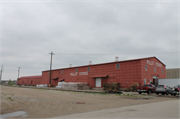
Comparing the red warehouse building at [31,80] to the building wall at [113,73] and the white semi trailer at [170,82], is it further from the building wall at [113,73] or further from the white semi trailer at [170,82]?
the white semi trailer at [170,82]

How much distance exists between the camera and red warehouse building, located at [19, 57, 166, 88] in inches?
1170

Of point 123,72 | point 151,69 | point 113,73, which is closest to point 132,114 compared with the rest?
point 123,72

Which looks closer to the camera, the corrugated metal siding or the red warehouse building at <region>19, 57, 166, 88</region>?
the red warehouse building at <region>19, 57, 166, 88</region>

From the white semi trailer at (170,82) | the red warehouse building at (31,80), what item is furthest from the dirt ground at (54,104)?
the red warehouse building at (31,80)

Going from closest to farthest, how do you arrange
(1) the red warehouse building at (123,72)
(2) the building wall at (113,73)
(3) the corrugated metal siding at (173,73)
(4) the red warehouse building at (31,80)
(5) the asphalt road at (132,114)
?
(5) the asphalt road at (132,114) → (1) the red warehouse building at (123,72) → (2) the building wall at (113,73) → (3) the corrugated metal siding at (173,73) → (4) the red warehouse building at (31,80)

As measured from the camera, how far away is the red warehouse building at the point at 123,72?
29719mm

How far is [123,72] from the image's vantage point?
105ft

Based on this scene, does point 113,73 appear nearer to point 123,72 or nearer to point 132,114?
point 123,72

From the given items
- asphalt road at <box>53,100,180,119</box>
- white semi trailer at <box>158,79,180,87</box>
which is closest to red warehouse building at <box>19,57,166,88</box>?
white semi trailer at <box>158,79,180,87</box>

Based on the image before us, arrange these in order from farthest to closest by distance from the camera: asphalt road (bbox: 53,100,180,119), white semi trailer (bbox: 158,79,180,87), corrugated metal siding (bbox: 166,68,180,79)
A: corrugated metal siding (bbox: 166,68,180,79) < white semi trailer (bbox: 158,79,180,87) < asphalt road (bbox: 53,100,180,119)

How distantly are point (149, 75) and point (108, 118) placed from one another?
1060 inches

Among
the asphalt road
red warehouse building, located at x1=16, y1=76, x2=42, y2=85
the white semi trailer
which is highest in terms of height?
the white semi trailer

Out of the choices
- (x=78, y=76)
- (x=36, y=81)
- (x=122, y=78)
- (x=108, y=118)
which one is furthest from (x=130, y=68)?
(x=36, y=81)

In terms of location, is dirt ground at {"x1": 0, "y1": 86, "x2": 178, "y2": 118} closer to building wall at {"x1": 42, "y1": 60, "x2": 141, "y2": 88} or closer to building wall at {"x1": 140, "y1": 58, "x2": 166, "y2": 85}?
building wall at {"x1": 42, "y1": 60, "x2": 141, "y2": 88}
